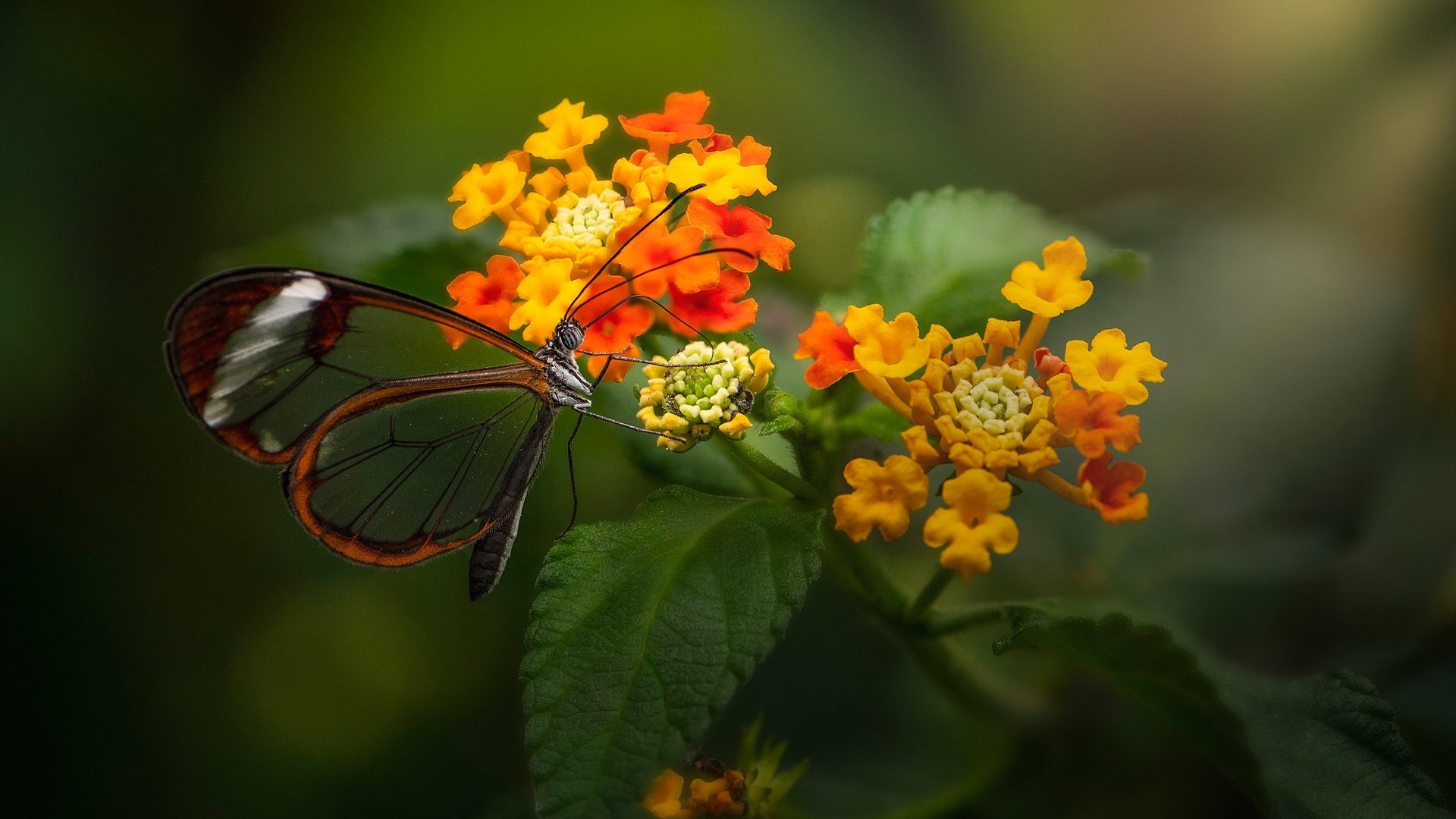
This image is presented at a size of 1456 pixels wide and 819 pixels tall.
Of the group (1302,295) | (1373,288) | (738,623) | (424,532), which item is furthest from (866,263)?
(1373,288)

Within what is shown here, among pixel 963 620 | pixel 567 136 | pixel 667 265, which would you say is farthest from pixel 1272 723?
pixel 567 136

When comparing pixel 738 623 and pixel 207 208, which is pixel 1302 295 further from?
pixel 207 208

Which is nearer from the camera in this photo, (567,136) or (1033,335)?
(1033,335)

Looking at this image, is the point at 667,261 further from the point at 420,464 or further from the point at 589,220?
the point at 420,464

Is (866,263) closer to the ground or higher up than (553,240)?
higher up

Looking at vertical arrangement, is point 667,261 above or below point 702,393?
above

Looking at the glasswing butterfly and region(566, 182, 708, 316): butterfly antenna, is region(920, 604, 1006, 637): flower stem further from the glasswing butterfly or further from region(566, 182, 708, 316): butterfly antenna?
Answer: region(566, 182, 708, 316): butterfly antenna

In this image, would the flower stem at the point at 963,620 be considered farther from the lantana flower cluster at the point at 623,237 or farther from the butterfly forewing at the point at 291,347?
the butterfly forewing at the point at 291,347
